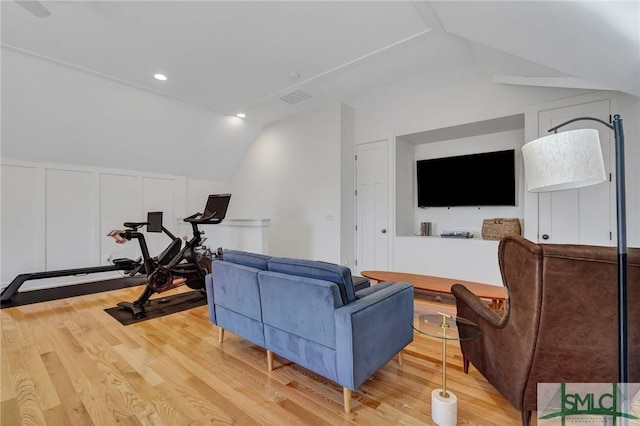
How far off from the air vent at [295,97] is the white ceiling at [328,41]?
16 cm

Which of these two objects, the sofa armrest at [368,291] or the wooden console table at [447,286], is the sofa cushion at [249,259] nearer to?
the sofa armrest at [368,291]

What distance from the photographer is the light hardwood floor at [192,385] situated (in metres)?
1.61

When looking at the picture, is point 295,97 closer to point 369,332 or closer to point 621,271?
point 369,332

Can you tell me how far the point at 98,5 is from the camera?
2352mm

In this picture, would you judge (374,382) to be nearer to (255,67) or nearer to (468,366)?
(468,366)

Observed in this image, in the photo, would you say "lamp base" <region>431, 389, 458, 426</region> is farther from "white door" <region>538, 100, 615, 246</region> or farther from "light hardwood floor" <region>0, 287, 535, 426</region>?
"white door" <region>538, 100, 615, 246</region>

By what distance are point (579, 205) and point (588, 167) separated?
2478 millimetres

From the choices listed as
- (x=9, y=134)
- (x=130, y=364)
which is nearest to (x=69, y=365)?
(x=130, y=364)

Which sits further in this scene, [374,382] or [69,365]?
[69,365]

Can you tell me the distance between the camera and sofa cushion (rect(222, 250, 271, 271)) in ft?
7.22

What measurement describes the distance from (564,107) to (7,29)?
575 cm

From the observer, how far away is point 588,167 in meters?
1.23

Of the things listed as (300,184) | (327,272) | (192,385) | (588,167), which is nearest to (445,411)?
(327,272)

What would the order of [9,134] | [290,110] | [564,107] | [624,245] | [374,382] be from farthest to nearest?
1. [290,110]
2. [9,134]
3. [564,107]
4. [374,382]
5. [624,245]
